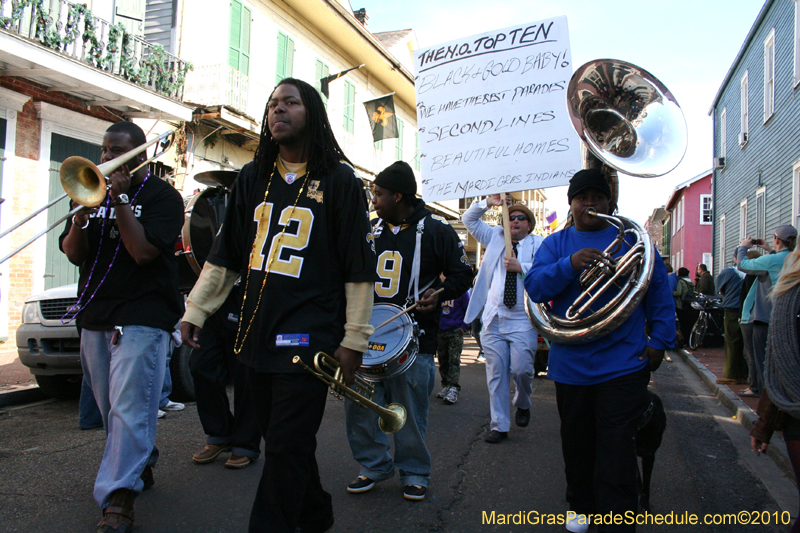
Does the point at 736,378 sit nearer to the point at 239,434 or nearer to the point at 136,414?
the point at 239,434

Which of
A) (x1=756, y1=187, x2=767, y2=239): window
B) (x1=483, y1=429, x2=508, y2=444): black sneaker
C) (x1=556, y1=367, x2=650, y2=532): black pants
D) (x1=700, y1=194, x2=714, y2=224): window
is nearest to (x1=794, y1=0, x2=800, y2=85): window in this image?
(x1=756, y1=187, x2=767, y2=239): window

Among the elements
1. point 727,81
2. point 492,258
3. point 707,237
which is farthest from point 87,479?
point 707,237

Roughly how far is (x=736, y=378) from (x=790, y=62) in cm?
822

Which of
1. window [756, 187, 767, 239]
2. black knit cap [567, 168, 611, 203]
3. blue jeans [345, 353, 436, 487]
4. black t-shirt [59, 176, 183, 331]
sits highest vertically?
window [756, 187, 767, 239]

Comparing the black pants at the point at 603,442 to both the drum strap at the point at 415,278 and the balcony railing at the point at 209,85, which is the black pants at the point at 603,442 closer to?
the drum strap at the point at 415,278

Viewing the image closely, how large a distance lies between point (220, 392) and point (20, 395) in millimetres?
3378

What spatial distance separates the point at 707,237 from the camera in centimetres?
3706

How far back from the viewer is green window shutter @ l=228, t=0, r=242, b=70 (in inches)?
589

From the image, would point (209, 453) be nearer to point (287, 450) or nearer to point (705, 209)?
point (287, 450)

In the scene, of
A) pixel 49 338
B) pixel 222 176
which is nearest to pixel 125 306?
pixel 222 176

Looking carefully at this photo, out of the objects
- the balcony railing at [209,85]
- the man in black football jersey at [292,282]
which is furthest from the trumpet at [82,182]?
the balcony railing at [209,85]

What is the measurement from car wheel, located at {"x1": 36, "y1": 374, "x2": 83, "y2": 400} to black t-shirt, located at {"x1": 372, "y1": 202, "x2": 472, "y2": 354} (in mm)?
4072

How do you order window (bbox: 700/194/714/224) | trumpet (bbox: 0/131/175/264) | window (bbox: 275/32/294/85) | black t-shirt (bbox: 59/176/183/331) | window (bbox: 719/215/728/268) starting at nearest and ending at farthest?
trumpet (bbox: 0/131/175/264) → black t-shirt (bbox: 59/176/183/331) → window (bbox: 275/32/294/85) → window (bbox: 719/215/728/268) → window (bbox: 700/194/714/224)

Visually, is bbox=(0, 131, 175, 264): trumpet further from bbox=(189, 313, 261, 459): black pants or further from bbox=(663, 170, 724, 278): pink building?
bbox=(663, 170, 724, 278): pink building
